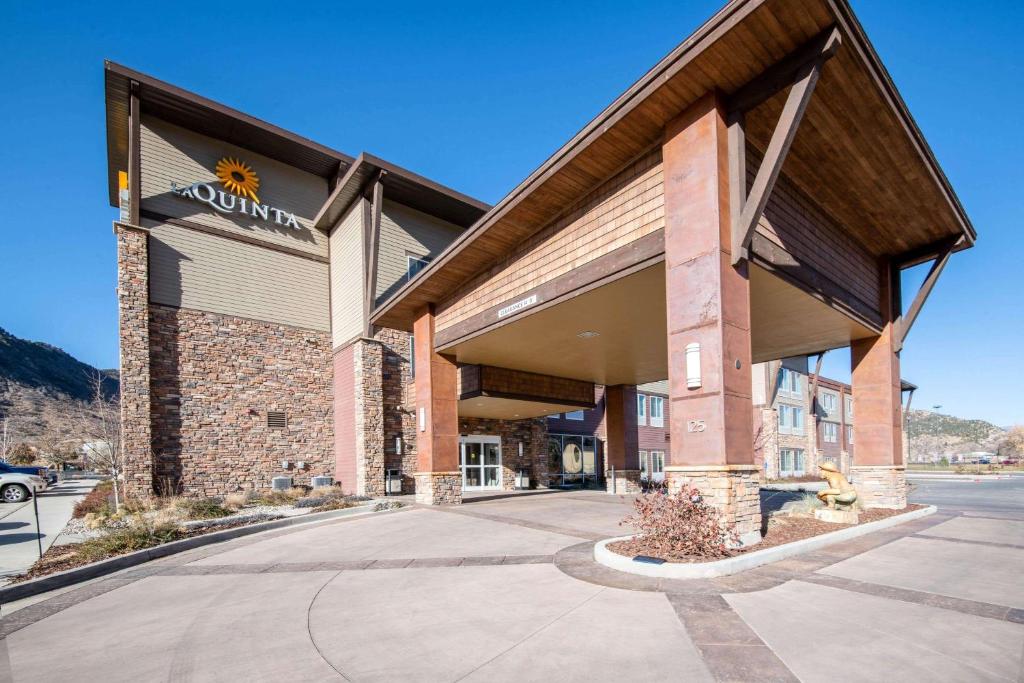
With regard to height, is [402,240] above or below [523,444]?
above

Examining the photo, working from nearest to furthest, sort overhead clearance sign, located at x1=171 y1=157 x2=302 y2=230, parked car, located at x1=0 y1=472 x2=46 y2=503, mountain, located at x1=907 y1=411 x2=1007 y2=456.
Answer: parked car, located at x1=0 y1=472 x2=46 y2=503 → overhead clearance sign, located at x1=171 y1=157 x2=302 y2=230 → mountain, located at x1=907 y1=411 x2=1007 y2=456

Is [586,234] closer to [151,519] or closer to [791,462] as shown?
Answer: [151,519]

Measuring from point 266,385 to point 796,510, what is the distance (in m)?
18.4

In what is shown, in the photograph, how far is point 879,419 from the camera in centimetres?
1414

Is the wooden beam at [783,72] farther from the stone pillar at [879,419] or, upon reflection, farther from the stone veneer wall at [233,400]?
the stone veneer wall at [233,400]

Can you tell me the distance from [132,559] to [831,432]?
48.0 meters

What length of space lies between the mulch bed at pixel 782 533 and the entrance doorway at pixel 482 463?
621 inches

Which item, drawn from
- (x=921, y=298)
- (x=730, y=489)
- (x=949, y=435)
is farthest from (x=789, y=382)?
(x=949, y=435)

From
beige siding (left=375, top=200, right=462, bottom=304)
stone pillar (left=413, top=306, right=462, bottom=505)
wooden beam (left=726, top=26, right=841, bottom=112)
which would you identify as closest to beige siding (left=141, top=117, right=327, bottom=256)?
beige siding (left=375, top=200, right=462, bottom=304)

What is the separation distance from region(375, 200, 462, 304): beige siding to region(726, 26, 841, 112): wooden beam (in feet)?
51.3

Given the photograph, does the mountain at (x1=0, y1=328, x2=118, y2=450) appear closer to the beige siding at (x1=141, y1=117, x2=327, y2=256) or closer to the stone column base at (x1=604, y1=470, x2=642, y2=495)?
the beige siding at (x1=141, y1=117, x2=327, y2=256)

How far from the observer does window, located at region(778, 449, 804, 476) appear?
1438 inches

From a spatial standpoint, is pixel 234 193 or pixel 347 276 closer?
pixel 234 193

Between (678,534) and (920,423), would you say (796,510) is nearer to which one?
(678,534)
